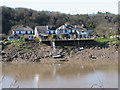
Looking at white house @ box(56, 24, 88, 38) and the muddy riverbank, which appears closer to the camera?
the muddy riverbank

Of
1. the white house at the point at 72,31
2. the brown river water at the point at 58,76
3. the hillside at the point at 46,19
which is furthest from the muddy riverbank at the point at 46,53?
the hillside at the point at 46,19

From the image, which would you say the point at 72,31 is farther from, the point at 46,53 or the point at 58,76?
the point at 58,76

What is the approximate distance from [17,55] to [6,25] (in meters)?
25.4

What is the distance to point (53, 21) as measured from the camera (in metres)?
56.3

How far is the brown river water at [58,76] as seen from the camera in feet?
47.6

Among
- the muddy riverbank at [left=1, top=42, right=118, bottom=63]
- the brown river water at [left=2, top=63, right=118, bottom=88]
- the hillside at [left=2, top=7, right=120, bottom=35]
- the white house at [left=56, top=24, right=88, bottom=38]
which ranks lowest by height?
the brown river water at [left=2, top=63, right=118, bottom=88]

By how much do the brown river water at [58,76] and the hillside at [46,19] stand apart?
26.5 meters

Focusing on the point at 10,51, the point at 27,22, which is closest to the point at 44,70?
the point at 10,51

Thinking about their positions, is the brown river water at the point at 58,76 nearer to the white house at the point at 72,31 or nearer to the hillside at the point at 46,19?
the white house at the point at 72,31

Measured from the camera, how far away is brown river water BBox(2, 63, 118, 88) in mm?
14508

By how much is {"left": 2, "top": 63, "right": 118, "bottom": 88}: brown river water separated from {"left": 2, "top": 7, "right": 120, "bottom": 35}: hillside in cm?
2651

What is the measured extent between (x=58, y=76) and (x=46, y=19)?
42.1 meters

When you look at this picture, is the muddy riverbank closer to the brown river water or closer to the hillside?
the brown river water

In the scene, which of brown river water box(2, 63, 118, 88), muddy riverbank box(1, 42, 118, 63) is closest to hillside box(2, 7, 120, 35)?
muddy riverbank box(1, 42, 118, 63)
